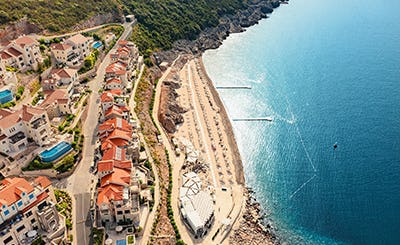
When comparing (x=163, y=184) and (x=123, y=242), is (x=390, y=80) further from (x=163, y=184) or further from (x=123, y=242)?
(x=123, y=242)

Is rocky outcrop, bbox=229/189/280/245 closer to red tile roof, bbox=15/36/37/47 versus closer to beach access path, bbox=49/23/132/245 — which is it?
beach access path, bbox=49/23/132/245

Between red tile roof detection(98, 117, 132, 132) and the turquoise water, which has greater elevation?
red tile roof detection(98, 117, 132, 132)

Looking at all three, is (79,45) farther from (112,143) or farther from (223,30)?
(223,30)

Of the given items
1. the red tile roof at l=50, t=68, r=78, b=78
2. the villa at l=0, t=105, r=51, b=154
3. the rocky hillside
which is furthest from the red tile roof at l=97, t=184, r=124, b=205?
the rocky hillside

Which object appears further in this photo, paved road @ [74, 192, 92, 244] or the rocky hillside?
the rocky hillside

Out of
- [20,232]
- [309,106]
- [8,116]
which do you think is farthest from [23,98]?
[309,106]

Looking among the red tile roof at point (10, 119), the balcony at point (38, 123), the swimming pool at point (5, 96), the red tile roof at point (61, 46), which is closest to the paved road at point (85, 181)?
the balcony at point (38, 123)

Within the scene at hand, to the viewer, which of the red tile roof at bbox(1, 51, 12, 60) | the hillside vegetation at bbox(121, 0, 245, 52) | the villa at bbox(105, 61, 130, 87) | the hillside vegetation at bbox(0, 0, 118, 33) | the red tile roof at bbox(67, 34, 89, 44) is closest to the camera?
the red tile roof at bbox(1, 51, 12, 60)
